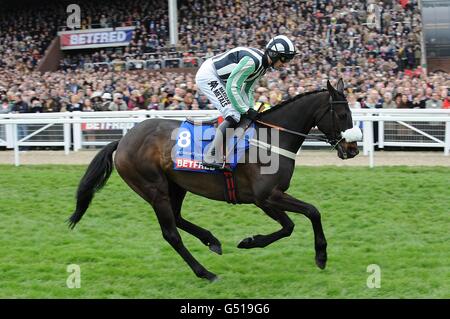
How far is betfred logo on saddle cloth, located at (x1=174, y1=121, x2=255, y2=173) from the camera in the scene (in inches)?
228

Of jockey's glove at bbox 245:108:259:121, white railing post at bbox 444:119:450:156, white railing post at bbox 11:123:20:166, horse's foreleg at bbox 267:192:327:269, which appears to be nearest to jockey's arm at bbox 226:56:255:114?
jockey's glove at bbox 245:108:259:121

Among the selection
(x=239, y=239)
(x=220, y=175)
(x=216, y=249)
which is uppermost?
(x=220, y=175)

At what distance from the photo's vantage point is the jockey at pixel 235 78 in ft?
18.5

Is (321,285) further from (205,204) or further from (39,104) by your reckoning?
(39,104)

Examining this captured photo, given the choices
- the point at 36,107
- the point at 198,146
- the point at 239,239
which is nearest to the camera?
the point at 198,146

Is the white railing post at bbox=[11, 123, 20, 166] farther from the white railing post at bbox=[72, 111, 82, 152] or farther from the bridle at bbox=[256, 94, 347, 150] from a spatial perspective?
the bridle at bbox=[256, 94, 347, 150]

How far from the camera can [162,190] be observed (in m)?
6.04

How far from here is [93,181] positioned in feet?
20.7

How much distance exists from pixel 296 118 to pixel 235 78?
0.64m

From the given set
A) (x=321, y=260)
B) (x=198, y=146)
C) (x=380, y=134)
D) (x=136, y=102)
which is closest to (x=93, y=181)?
(x=198, y=146)

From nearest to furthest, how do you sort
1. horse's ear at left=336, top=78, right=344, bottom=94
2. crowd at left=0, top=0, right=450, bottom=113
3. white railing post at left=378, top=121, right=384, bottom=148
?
horse's ear at left=336, top=78, right=344, bottom=94 → white railing post at left=378, top=121, right=384, bottom=148 → crowd at left=0, top=0, right=450, bottom=113

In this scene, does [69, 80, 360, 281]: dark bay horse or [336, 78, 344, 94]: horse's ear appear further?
[336, 78, 344, 94]: horse's ear

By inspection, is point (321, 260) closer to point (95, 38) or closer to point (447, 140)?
point (447, 140)

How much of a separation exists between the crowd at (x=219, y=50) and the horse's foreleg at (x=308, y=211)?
698cm
